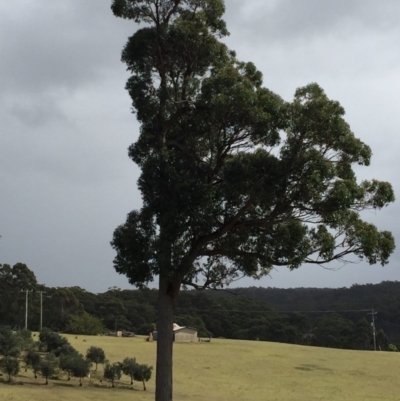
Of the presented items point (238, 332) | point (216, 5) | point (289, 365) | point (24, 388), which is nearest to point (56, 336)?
point (24, 388)

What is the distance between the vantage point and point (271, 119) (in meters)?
11.4

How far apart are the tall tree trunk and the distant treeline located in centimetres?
5088

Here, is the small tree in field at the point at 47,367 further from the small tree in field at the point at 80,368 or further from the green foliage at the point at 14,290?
the green foliage at the point at 14,290

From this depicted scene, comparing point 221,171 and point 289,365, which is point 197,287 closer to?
point 221,171

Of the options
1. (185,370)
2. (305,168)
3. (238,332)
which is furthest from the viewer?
(238,332)

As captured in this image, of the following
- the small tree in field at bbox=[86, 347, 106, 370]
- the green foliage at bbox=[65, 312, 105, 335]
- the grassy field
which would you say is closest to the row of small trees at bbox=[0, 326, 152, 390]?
the small tree in field at bbox=[86, 347, 106, 370]

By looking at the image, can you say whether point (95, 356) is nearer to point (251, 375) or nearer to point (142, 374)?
point (142, 374)

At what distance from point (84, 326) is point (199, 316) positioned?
20.0m

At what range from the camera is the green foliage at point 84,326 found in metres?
61.5

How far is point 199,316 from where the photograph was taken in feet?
257

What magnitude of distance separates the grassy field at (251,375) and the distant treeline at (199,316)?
16660 millimetres

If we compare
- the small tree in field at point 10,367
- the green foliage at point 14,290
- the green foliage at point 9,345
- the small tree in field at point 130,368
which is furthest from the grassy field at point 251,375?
the green foliage at point 14,290

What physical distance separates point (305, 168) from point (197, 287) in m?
3.71

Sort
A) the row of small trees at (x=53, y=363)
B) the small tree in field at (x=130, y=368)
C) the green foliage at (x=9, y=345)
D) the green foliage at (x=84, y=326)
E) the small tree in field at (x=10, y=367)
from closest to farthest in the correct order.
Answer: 1. the small tree in field at (x=10, y=367)
2. the row of small trees at (x=53, y=363)
3. the green foliage at (x=9, y=345)
4. the small tree in field at (x=130, y=368)
5. the green foliage at (x=84, y=326)
